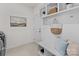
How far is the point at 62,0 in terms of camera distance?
1.19m

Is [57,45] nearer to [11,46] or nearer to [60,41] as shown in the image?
[60,41]

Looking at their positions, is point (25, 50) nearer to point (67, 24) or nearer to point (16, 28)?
point (16, 28)

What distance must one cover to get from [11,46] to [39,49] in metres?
0.36

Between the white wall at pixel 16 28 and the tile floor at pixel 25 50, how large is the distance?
5cm

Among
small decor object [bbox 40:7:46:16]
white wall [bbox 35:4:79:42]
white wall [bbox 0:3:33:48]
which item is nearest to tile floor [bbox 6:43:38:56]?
white wall [bbox 0:3:33:48]

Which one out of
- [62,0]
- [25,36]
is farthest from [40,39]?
[62,0]

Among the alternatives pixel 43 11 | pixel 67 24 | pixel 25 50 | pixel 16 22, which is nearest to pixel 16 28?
pixel 16 22

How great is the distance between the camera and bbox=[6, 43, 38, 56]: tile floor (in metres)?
1.27

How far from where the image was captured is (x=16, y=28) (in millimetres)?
1313

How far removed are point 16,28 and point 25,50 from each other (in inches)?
11.3

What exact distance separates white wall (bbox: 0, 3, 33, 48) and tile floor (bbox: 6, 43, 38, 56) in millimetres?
51

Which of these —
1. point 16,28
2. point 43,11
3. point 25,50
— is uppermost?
point 43,11

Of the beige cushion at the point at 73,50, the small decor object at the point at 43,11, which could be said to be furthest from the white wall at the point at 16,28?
the beige cushion at the point at 73,50

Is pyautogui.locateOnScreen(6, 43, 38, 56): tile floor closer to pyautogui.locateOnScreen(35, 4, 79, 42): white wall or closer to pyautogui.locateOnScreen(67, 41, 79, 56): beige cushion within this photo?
pyautogui.locateOnScreen(35, 4, 79, 42): white wall
